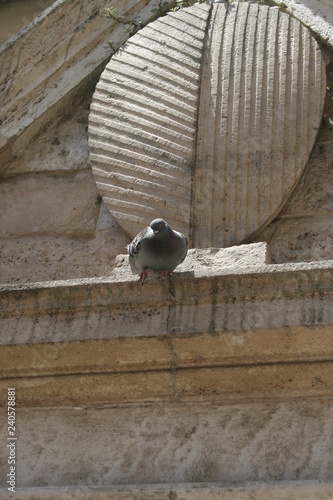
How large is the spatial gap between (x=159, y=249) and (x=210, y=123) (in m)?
0.94

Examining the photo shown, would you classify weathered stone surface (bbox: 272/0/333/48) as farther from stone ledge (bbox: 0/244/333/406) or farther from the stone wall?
stone ledge (bbox: 0/244/333/406)

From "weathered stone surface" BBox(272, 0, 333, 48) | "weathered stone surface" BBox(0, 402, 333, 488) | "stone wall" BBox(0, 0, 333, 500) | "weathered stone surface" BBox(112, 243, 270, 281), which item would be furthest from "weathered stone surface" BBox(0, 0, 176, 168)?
"weathered stone surface" BBox(0, 402, 333, 488)

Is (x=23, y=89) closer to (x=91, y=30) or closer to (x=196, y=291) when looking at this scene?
(x=91, y=30)

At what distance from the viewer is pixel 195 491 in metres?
3.77

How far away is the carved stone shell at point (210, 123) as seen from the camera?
451 cm

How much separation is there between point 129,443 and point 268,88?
1720 millimetres

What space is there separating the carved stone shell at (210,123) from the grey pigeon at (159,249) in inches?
16.7

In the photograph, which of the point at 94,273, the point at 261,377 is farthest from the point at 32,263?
the point at 261,377

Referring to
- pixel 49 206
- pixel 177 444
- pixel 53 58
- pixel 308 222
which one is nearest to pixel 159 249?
pixel 177 444

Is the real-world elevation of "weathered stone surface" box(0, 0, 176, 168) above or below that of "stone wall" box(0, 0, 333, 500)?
above

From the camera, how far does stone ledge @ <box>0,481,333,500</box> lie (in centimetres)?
369

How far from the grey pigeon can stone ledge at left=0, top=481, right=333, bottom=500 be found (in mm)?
807

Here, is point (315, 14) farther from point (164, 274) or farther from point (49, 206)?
point (164, 274)

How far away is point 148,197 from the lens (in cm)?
456
